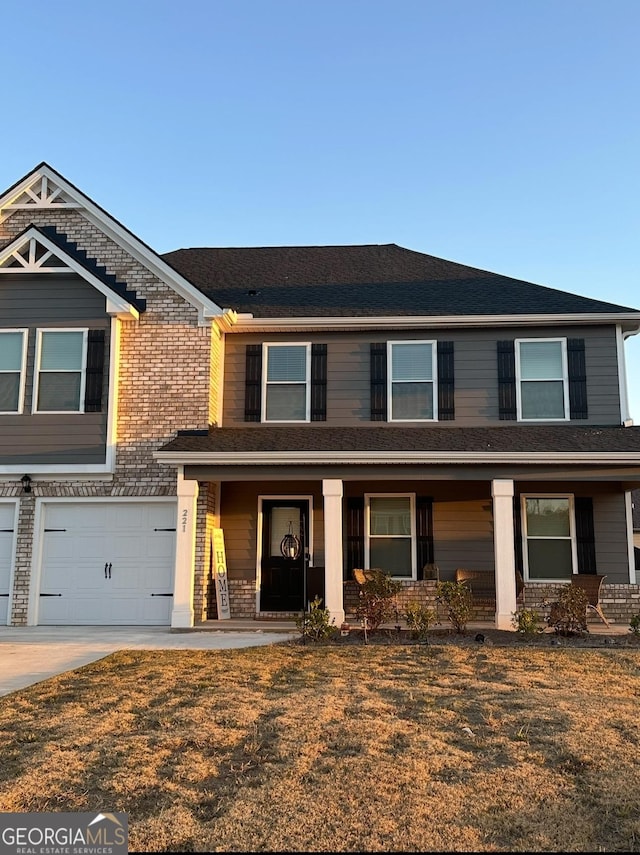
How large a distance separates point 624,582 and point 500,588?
2.85 m

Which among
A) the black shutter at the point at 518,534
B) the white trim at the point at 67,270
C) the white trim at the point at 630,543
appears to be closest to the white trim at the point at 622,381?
the white trim at the point at 630,543

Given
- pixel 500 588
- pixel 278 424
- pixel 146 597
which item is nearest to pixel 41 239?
pixel 278 424

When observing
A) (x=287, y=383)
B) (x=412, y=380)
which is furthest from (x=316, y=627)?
(x=412, y=380)

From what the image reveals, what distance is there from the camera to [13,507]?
42.3 feet

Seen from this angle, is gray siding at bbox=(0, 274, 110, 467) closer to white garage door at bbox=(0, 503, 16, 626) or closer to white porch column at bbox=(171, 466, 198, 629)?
white garage door at bbox=(0, 503, 16, 626)

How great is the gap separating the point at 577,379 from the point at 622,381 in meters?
0.77

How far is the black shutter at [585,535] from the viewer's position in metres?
12.9

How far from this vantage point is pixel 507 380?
13.4 metres

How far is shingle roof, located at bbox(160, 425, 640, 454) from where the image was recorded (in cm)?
1178

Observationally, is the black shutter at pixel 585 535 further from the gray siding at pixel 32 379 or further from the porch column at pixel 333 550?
the gray siding at pixel 32 379

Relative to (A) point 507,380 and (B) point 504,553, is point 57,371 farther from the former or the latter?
(B) point 504,553

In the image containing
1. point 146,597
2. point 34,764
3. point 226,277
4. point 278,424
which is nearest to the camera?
point 34,764

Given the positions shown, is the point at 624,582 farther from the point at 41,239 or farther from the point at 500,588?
the point at 41,239

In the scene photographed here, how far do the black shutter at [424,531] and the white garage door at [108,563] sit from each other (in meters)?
4.25
